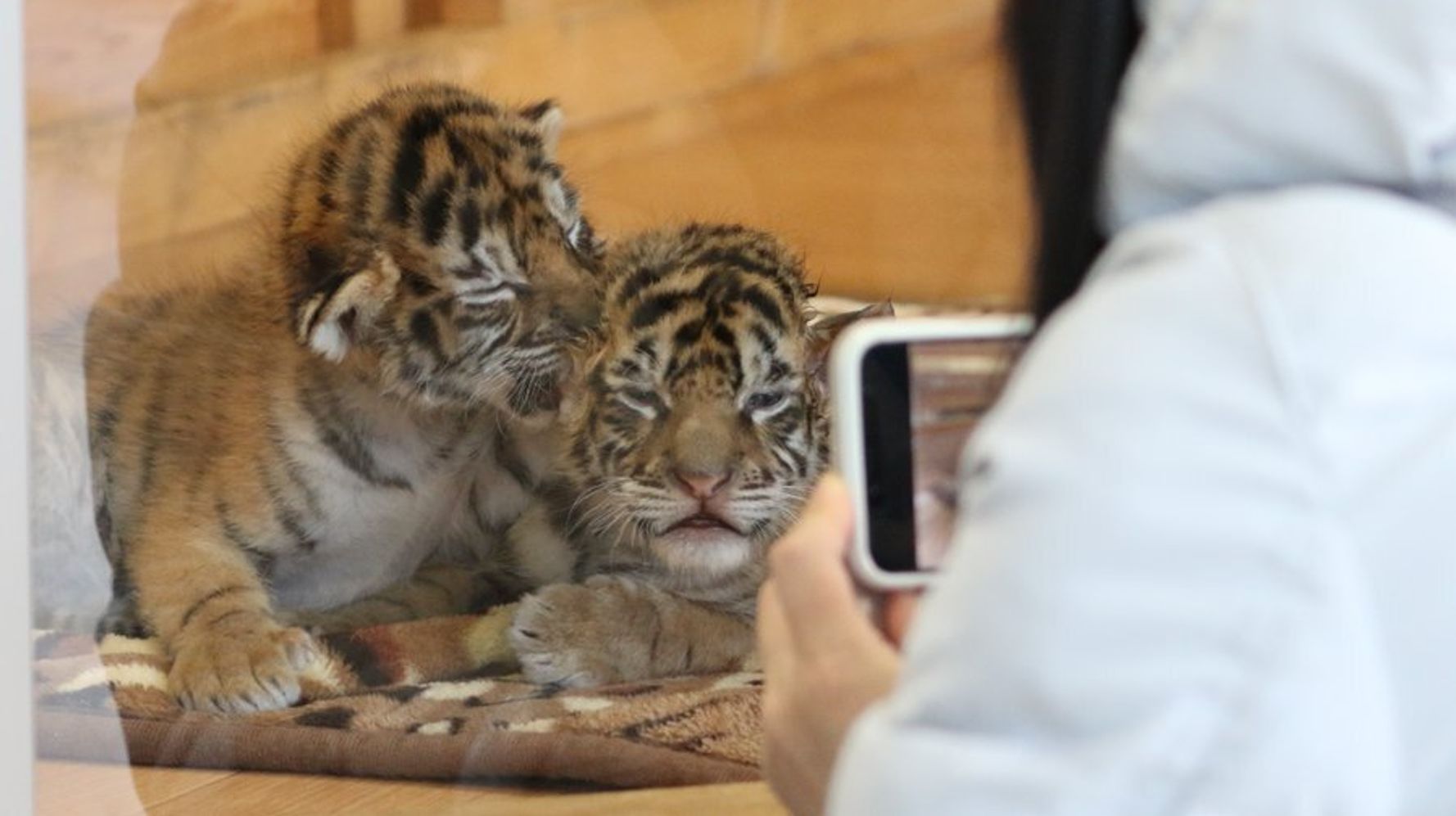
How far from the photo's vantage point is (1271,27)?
0.42 metres

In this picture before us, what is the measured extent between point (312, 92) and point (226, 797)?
0.40 meters

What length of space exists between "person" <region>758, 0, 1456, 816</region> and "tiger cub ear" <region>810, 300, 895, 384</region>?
51 centimetres

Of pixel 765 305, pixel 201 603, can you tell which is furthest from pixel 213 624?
pixel 765 305

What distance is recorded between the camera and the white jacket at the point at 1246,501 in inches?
15.4

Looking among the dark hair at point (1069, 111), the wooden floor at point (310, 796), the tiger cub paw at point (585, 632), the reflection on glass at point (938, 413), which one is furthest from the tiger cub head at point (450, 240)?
the dark hair at point (1069, 111)

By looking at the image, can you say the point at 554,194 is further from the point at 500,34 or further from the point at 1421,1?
the point at 1421,1

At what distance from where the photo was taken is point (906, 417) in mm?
608

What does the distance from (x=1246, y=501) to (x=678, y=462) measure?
59cm

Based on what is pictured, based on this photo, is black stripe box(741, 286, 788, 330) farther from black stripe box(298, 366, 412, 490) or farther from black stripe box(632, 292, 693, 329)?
black stripe box(298, 366, 412, 490)

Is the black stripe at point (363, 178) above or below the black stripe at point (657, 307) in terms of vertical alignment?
above

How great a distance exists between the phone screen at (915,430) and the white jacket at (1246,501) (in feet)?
0.55

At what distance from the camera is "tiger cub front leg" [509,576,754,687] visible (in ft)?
3.29

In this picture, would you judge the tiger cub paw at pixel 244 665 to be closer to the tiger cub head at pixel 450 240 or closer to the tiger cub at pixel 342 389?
the tiger cub at pixel 342 389

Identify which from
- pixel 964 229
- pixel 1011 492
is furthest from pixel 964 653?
pixel 964 229
